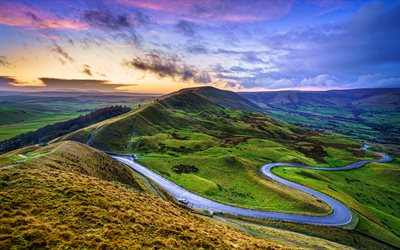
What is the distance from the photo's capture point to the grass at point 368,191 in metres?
67.2

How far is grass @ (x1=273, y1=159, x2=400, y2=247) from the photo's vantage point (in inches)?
2645

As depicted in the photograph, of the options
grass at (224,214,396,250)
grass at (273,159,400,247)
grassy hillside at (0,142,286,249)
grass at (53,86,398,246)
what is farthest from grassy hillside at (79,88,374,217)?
grassy hillside at (0,142,286,249)

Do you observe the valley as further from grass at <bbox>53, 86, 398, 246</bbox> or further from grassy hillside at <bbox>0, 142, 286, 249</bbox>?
grassy hillside at <bbox>0, 142, 286, 249</bbox>

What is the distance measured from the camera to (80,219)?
21562 millimetres

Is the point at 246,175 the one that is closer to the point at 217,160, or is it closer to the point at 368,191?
the point at 217,160

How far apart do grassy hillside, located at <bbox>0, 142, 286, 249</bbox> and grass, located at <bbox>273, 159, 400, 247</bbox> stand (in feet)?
182

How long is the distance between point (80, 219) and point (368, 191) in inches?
5112

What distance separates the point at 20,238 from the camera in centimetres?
1733

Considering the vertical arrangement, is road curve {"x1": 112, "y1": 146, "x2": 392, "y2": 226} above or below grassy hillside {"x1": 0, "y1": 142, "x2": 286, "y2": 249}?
below

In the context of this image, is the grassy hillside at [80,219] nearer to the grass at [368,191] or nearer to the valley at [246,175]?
the valley at [246,175]

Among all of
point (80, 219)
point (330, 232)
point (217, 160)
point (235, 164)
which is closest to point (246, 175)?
point (235, 164)

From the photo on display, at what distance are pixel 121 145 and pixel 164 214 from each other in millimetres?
113064

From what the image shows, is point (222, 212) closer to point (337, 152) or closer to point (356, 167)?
point (356, 167)

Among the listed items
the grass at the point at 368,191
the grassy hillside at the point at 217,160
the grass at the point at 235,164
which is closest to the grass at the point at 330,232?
the grass at the point at 368,191
